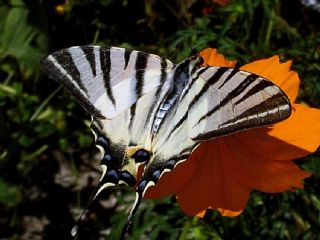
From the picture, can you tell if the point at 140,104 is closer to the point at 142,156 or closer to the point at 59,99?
the point at 142,156

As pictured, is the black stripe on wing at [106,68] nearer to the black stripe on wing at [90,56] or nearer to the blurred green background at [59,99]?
the black stripe on wing at [90,56]

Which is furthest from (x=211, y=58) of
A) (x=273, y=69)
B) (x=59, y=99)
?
(x=59, y=99)

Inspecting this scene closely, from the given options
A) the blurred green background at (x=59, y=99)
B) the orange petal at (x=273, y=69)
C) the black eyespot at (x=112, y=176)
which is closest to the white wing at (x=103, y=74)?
the black eyespot at (x=112, y=176)

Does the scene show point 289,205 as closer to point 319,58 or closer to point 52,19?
point 319,58

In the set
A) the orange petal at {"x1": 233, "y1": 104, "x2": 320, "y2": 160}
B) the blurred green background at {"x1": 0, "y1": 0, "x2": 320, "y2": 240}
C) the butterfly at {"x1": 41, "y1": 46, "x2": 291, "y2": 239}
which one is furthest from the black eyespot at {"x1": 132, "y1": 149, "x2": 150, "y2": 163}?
the blurred green background at {"x1": 0, "y1": 0, "x2": 320, "y2": 240}

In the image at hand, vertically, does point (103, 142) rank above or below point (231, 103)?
below

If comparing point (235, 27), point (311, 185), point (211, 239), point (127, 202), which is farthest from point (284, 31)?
point (211, 239)

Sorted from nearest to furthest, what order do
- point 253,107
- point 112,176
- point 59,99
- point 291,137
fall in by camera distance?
point 253,107 → point 112,176 → point 291,137 → point 59,99
